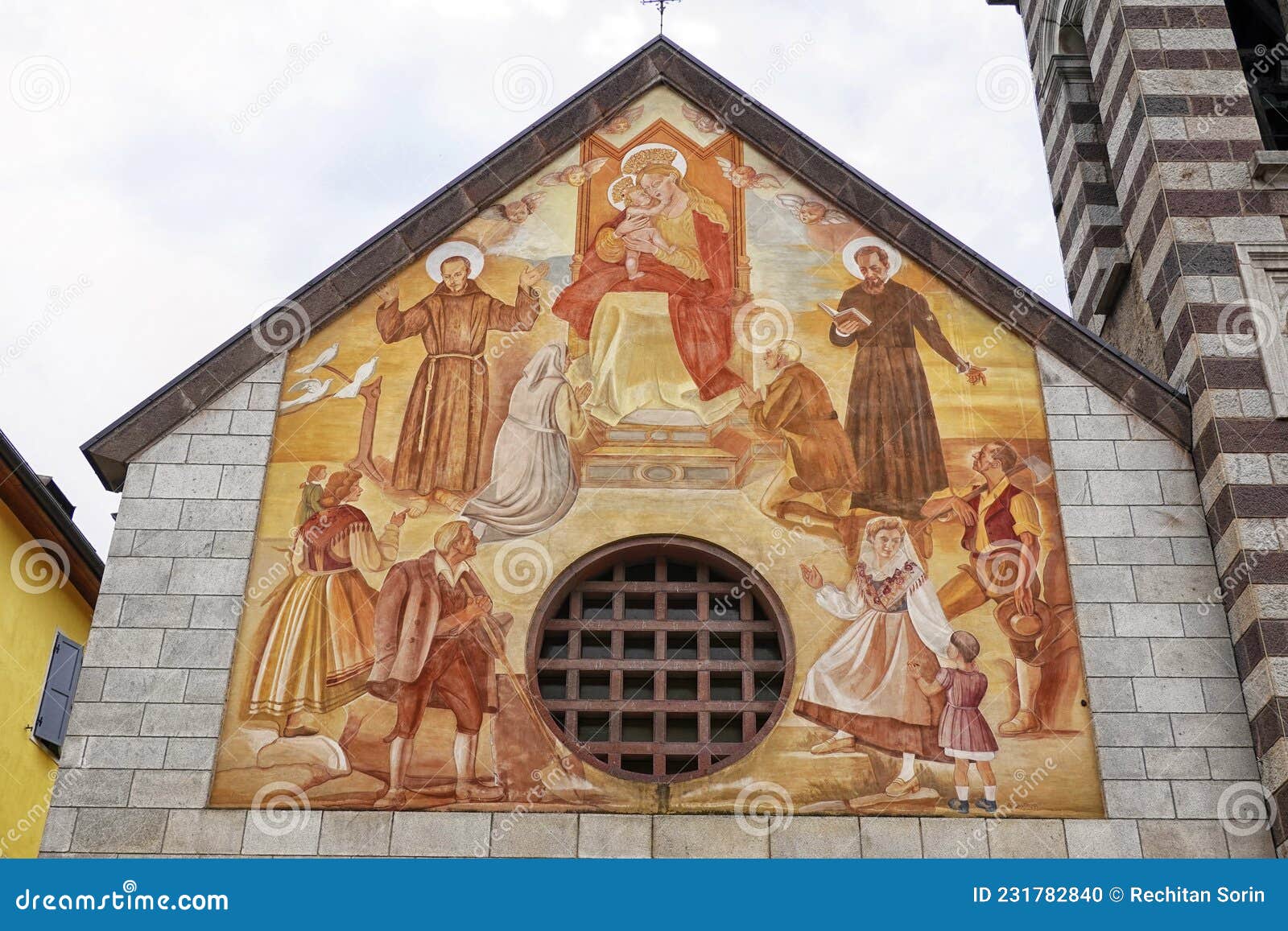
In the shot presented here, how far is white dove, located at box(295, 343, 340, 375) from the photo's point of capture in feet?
45.2

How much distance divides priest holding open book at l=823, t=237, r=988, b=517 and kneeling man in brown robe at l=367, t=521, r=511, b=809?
350 centimetres

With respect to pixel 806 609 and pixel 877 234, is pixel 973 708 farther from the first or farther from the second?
pixel 877 234

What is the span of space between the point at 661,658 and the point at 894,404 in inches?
129

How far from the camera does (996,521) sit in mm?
12883

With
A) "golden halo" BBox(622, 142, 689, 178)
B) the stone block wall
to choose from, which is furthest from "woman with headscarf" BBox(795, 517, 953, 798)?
"golden halo" BBox(622, 142, 689, 178)

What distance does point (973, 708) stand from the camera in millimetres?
11906

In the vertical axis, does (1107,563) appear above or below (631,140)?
below

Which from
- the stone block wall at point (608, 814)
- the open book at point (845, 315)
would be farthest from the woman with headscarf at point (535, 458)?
the open book at point (845, 315)

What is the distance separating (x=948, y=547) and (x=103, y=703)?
23.4 feet

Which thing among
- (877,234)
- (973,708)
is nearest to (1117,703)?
(973,708)

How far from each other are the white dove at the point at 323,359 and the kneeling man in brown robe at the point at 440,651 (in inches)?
86.4

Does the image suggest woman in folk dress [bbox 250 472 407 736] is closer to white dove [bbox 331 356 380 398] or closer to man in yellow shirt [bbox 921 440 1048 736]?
white dove [bbox 331 356 380 398]

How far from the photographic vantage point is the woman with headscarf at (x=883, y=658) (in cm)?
1178

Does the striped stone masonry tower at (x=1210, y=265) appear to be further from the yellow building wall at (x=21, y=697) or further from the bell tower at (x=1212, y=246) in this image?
the yellow building wall at (x=21, y=697)
